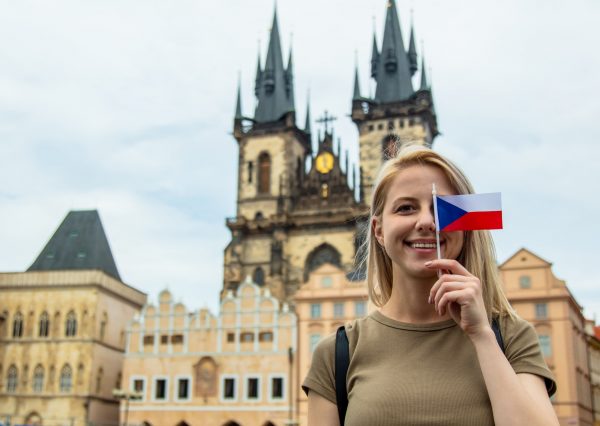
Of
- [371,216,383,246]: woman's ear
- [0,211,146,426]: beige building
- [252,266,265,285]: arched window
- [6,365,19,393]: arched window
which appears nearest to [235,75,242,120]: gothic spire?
[252,266,265,285]: arched window

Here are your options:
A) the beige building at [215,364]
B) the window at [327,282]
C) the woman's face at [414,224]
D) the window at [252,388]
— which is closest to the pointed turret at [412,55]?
the window at [327,282]

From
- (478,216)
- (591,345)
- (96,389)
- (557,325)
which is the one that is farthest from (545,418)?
(591,345)

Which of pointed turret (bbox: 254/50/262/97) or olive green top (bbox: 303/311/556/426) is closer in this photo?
olive green top (bbox: 303/311/556/426)

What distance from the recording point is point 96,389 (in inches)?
1729

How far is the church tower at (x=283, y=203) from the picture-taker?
5006 cm

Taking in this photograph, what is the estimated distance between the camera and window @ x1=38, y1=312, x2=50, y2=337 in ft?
147

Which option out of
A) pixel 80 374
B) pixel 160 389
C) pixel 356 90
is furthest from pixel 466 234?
pixel 356 90

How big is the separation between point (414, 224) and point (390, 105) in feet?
171

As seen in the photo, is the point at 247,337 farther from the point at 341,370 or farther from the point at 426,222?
→ the point at 426,222

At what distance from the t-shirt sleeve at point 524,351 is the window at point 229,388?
38.2m

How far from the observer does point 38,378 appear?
44.2 meters

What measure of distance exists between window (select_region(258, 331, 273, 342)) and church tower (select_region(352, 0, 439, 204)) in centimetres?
1374

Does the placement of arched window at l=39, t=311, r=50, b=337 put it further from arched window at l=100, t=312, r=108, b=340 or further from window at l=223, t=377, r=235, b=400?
window at l=223, t=377, r=235, b=400

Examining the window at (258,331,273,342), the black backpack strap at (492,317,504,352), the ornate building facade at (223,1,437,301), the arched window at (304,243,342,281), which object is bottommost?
the black backpack strap at (492,317,504,352)
